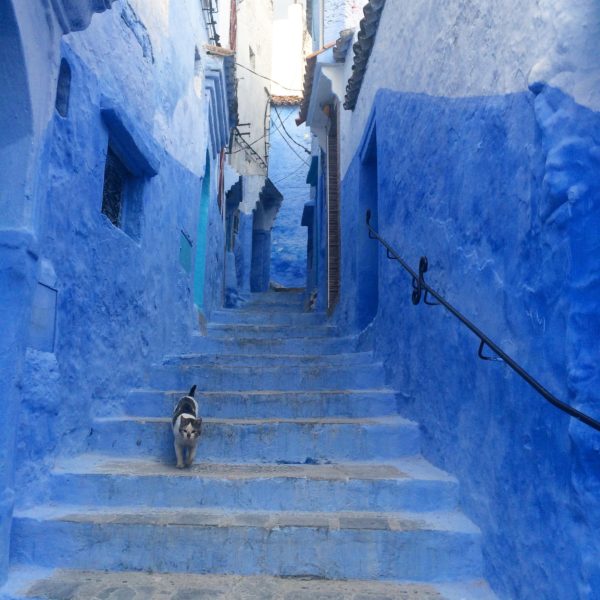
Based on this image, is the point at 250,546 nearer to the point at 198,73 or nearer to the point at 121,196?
the point at 121,196

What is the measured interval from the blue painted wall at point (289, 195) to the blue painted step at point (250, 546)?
15.6 metres

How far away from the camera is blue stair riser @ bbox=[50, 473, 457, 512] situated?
2861 millimetres

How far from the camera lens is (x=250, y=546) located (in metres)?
2.55

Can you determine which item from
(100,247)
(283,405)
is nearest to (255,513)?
(283,405)

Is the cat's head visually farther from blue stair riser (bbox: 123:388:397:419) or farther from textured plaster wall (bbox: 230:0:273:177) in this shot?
textured plaster wall (bbox: 230:0:273:177)

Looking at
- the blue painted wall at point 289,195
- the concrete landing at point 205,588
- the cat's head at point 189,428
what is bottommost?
the concrete landing at point 205,588

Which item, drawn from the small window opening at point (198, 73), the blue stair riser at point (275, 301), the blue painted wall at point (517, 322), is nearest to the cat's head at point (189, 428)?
the blue painted wall at point (517, 322)

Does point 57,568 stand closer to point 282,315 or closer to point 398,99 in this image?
point 398,99

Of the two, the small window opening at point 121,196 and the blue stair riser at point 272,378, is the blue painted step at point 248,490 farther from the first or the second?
the small window opening at point 121,196

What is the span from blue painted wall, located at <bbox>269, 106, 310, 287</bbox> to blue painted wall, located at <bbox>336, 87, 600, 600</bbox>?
1488 cm

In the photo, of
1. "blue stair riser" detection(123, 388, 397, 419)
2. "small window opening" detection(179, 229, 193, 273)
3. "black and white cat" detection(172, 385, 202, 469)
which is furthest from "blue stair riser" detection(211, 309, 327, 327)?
"black and white cat" detection(172, 385, 202, 469)

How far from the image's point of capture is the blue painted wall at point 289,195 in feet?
58.6

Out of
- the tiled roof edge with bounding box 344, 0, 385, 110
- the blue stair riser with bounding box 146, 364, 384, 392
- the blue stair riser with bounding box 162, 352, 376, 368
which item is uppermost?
the tiled roof edge with bounding box 344, 0, 385, 110

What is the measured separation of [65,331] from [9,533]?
3.67 ft
